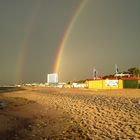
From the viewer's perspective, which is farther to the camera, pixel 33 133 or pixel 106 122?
pixel 106 122

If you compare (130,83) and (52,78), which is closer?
(130,83)

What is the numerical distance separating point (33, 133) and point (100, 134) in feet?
12.1

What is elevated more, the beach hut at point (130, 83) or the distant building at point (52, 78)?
the distant building at point (52, 78)

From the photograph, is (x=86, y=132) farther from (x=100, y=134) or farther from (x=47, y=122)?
(x=47, y=122)

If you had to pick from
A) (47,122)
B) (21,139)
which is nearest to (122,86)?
(47,122)

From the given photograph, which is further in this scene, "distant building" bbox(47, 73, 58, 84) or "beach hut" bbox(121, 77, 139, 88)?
"distant building" bbox(47, 73, 58, 84)

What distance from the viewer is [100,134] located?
45.4 ft

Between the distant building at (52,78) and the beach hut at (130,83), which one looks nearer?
the beach hut at (130,83)

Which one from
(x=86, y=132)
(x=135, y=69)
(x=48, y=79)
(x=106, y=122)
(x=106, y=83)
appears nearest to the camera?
(x=86, y=132)

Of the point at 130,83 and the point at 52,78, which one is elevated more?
the point at 52,78

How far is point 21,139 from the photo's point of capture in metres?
13.8

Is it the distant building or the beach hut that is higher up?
the distant building

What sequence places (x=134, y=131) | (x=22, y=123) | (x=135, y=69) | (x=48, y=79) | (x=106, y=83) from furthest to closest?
(x=48, y=79), (x=135, y=69), (x=106, y=83), (x=22, y=123), (x=134, y=131)

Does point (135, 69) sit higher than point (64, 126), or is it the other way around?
point (135, 69)
